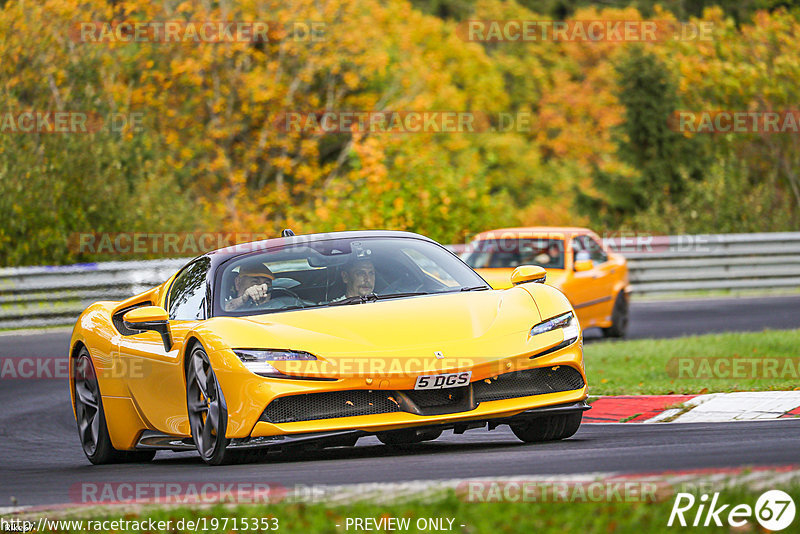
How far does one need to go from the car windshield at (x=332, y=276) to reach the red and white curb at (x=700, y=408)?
206 cm

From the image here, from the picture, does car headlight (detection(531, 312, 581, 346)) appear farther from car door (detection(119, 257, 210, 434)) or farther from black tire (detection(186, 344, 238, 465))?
car door (detection(119, 257, 210, 434))

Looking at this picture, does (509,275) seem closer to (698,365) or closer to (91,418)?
(698,365)

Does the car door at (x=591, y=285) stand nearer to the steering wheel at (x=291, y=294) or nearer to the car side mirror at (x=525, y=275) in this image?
the car side mirror at (x=525, y=275)

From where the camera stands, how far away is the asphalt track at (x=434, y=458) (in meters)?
6.33

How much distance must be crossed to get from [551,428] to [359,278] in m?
1.49

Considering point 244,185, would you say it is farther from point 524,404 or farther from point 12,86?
point 524,404

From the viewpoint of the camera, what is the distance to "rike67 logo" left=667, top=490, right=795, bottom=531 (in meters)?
4.62

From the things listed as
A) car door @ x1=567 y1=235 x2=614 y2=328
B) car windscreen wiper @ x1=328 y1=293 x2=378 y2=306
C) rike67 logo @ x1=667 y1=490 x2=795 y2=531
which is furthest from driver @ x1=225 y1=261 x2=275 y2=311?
car door @ x1=567 y1=235 x2=614 y2=328

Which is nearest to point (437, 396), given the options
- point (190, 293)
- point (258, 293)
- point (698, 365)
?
point (258, 293)

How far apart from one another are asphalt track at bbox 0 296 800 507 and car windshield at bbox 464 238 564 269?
6770mm

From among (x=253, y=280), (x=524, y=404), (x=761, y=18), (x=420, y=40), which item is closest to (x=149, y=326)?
(x=253, y=280)

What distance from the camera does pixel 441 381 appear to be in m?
7.16

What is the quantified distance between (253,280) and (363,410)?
148 centimetres

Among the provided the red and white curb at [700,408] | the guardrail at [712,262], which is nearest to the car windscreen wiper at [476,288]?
the red and white curb at [700,408]
